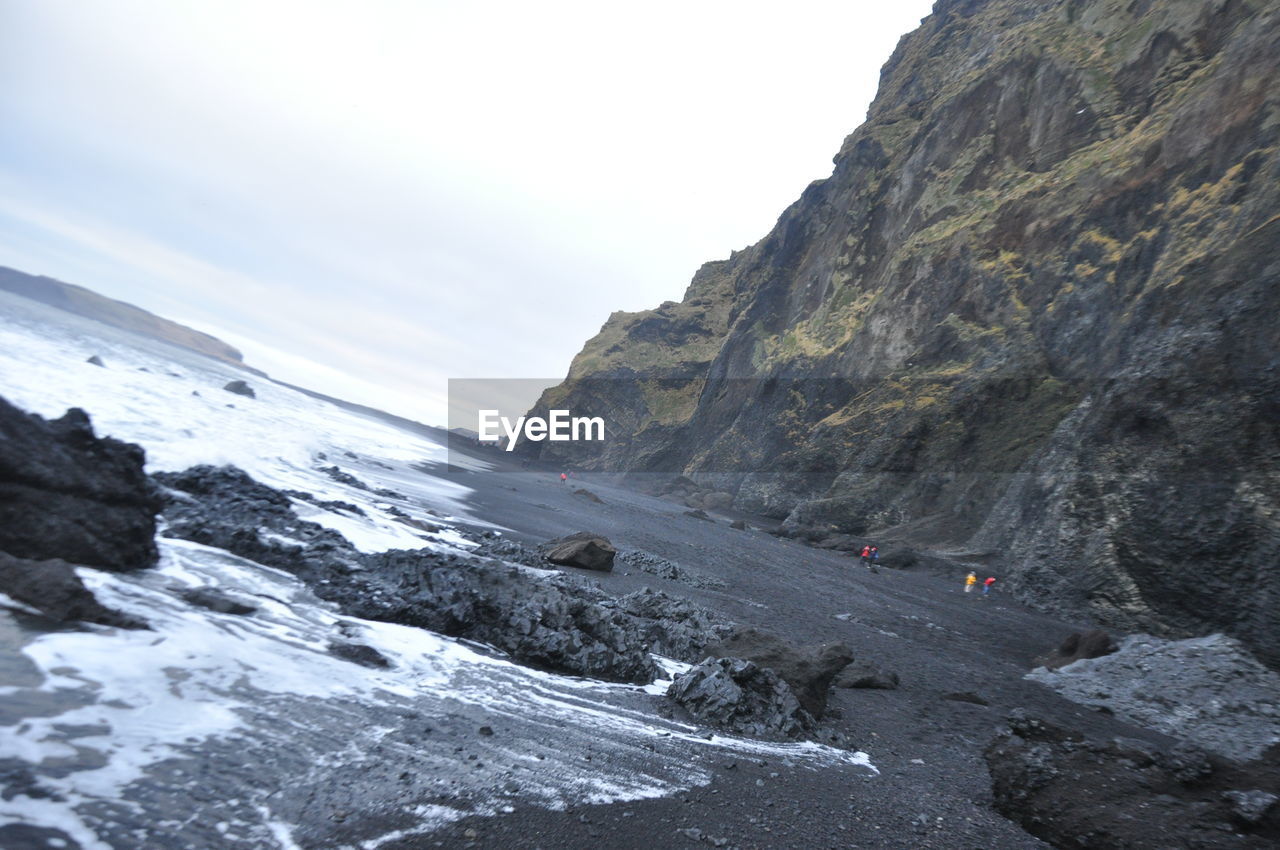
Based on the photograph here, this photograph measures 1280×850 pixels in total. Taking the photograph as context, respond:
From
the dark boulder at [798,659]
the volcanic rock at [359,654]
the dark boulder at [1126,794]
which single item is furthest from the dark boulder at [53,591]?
the dark boulder at [1126,794]

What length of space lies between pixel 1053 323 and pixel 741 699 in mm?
31591

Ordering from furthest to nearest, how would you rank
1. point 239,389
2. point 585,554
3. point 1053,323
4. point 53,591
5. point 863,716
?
point 239,389, point 1053,323, point 585,554, point 863,716, point 53,591

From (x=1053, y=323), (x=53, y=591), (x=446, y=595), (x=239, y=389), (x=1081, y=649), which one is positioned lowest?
(x=239, y=389)

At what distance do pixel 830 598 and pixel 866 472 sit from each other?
2100 cm

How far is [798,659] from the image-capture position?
8.12 m

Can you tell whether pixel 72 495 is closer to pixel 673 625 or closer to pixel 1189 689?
pixel 673 625

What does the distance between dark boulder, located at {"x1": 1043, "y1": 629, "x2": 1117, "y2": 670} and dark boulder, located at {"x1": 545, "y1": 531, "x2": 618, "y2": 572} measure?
369 inches

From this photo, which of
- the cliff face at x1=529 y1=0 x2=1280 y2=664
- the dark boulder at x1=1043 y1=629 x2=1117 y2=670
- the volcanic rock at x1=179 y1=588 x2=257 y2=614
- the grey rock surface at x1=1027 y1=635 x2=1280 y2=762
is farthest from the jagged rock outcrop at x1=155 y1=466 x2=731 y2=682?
the cliff face at x1=529 y1=0 x2=1280 y2=664

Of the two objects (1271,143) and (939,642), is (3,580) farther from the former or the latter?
(1271,143)

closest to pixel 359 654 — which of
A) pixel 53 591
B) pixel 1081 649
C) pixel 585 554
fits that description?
pixel 53 591

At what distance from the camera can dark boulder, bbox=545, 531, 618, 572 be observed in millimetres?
13805

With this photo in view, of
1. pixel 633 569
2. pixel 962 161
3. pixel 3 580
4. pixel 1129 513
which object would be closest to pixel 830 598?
pixel 633 569

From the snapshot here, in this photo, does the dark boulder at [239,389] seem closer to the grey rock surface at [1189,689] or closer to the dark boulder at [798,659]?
the dark boulder at [798,659]

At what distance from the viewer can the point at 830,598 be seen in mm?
16828
